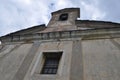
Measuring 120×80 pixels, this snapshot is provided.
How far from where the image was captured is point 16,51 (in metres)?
8.38

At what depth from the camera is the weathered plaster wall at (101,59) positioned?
5934mm

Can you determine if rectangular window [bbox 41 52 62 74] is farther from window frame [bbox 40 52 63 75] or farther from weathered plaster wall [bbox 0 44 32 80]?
weathered plaster wall [bbox 0 44 32 80]

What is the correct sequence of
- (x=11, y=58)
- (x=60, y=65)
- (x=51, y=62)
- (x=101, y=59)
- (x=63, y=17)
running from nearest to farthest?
(x=101, y=59), (x=60, y=65), (x=51, y=62), (x=11, y=58), (x=63, y=17)

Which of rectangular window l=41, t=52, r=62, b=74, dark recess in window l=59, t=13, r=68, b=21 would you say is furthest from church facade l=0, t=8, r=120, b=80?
dark recess in window l=59, t=13, r=68, b=21

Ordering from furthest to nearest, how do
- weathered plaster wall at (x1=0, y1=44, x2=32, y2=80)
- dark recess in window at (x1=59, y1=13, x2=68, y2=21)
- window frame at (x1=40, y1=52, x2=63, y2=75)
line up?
dark recess in window at (x1=59, y1=13, x2=68, y2=21), window frame at (x1=40, y1=52, x2=63, y2=75), weathered plaster wall at (x1=0, y1=44, x2=32, y2=80)

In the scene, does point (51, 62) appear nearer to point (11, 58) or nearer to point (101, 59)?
point (11, 58)

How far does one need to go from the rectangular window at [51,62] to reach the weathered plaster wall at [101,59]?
124 centimetres

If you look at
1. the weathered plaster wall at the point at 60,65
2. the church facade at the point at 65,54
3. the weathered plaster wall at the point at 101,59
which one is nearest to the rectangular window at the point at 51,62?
the church facade at the point at 65,54

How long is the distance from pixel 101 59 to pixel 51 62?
7.26 ft

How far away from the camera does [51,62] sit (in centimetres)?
763

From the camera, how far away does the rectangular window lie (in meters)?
7.13

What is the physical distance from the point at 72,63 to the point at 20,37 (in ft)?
12.3

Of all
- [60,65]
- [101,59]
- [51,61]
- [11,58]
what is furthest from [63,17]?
[101,59]

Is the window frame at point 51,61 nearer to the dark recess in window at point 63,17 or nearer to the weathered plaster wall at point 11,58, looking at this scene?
the weathered plaster wall at point 11,58
